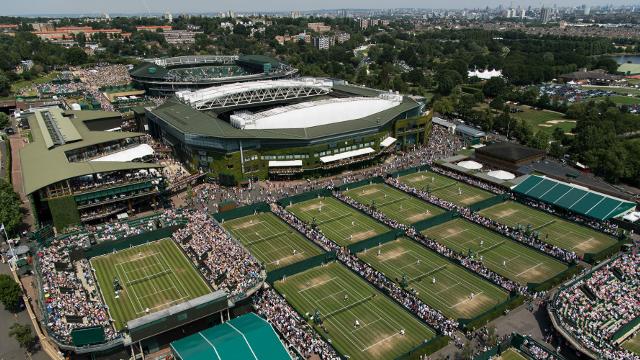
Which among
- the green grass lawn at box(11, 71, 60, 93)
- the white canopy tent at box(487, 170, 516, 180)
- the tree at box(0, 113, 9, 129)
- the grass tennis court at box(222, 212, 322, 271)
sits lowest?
the grass tennis court at box(222, 212, 322, 271)

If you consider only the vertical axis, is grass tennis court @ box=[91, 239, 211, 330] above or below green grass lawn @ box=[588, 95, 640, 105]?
below

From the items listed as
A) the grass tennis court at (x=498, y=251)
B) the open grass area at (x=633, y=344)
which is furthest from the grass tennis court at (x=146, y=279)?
the open grass area at (x=633, y=344)

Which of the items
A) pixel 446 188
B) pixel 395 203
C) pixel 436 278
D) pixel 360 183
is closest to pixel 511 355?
pixel 436 278

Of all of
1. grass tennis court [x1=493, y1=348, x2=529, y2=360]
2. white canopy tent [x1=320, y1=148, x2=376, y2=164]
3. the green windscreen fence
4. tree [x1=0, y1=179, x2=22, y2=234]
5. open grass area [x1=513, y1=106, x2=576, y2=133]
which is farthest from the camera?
open grass area [x1=513, y1=106, x2=576, y2=133]

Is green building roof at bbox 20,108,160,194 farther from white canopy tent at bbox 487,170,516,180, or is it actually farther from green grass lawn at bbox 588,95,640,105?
green grass lawn at bbox 588,95,640,105

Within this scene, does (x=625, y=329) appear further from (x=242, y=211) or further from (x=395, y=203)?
(x=242, y=211)

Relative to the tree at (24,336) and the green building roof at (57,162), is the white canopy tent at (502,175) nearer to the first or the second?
the green building roof at (57,162)

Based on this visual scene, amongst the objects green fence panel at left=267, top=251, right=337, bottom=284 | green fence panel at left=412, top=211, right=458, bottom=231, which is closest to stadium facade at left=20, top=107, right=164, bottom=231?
green fence panel at left=267, top=251, right=337, bottom=284
